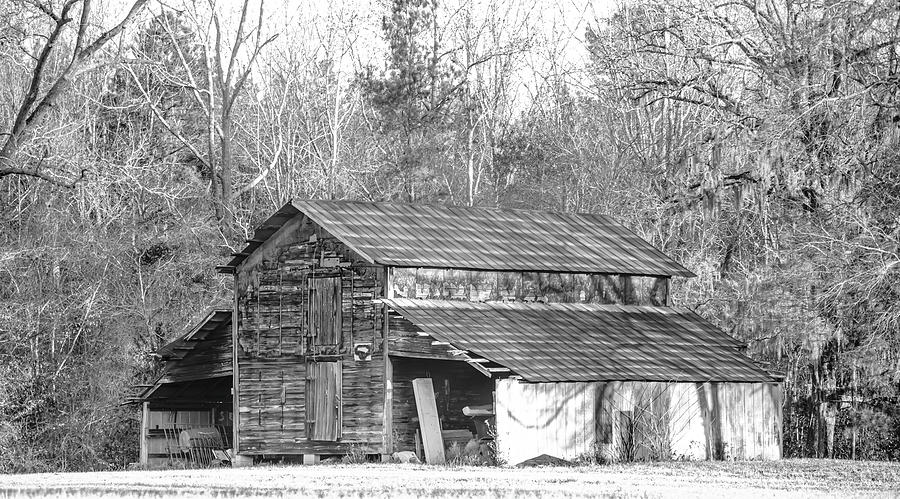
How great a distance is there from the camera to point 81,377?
4744cm

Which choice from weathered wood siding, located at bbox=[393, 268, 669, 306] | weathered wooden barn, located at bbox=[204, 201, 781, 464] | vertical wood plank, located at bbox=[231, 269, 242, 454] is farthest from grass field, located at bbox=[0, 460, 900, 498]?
vertical wood plank, located at bbox=[231, 269, 242, 454]

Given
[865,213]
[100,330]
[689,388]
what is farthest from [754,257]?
[100,330]

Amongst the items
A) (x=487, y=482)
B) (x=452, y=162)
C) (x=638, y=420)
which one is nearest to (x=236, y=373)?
(x=638, y=420)

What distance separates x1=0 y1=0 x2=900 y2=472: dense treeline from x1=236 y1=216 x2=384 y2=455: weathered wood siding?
13.9ft

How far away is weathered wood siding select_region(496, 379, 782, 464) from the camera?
Answer: 31906 millimetres

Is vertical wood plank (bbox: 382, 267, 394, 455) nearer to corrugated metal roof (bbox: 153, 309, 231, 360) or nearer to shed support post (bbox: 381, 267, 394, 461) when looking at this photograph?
shed support post (bbox: 381, 267, 394, 461)

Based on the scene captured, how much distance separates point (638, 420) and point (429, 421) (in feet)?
15.2

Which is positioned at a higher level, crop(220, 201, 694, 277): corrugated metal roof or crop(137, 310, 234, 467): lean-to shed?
crop(220, 201, 694, 277): corrugated metal roof

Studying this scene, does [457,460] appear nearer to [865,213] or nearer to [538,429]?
[538,429]

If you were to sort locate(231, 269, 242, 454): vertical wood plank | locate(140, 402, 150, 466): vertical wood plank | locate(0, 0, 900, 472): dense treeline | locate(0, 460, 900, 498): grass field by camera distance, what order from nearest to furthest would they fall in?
locate(0, 460, 900, 498): grass field → locate(0, 0, 900, 472): dense treeline → locate(231, 269, 242, 454): vertical wood plank → locate(140, 402, 150, 466): vertical wood plank

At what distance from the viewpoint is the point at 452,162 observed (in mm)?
61188

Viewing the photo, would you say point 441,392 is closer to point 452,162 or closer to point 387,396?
point 387,396

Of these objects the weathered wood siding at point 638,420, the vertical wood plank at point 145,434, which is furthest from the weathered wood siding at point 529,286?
the vertical wood plank at point 145,434

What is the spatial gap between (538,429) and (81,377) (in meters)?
20.2
